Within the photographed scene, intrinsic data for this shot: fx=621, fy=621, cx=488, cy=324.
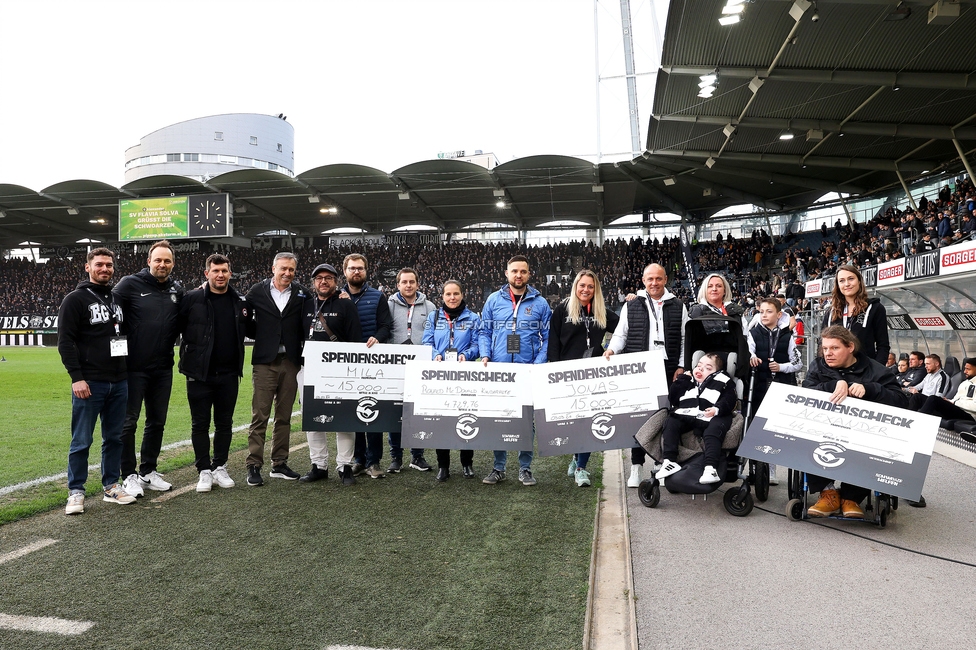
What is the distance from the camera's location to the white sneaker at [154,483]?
539cm

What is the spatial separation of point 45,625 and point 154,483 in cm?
261

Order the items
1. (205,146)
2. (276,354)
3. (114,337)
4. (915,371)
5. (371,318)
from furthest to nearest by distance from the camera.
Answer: (205,146) < (915,371) < (371,318) < (276,354) < (114,337)

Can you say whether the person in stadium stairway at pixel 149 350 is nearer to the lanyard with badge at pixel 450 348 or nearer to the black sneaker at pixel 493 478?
the lanyard with badge at pixel 450 348

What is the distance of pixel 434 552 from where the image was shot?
388cm

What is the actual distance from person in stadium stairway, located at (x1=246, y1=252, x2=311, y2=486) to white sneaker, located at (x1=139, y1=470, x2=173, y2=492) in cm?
68

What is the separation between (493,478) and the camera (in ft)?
18.6

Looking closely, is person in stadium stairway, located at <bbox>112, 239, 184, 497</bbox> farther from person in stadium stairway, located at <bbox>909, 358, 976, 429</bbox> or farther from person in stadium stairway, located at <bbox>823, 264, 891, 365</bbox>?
person in stadium stairway, located at <bbox>909, 358, 976, 429</bbox>

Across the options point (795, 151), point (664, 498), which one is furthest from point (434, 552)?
point (795, 151)

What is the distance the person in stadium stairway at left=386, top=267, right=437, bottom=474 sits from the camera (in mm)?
6129

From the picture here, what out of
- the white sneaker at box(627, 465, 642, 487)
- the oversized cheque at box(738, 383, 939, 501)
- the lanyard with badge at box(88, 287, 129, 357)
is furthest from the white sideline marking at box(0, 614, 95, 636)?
the oversized cheque at box(738, 383, 939, 501)

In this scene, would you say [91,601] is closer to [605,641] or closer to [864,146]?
[605,641]

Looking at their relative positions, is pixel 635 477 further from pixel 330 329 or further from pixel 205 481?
pixel 205 481

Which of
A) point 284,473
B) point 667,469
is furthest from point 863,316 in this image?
point 284,473

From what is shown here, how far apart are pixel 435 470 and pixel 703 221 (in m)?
35.0
